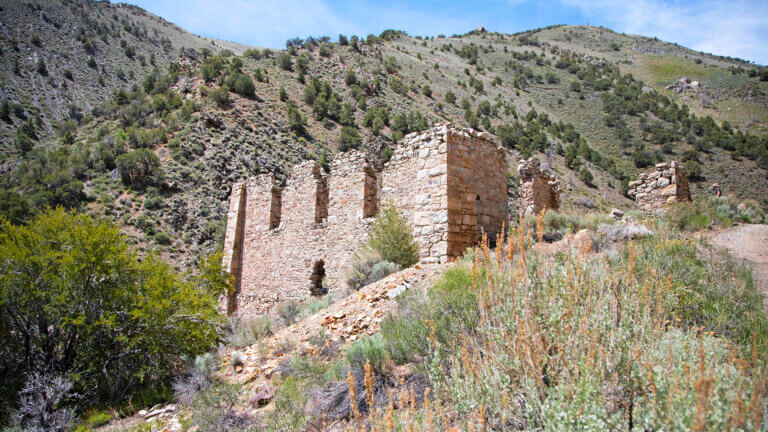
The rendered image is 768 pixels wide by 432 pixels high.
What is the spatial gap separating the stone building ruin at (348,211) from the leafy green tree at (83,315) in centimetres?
517

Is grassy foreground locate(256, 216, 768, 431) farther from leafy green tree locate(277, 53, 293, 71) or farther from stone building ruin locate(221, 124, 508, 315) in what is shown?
leafy green tree locate(277, 53, 293, 71)

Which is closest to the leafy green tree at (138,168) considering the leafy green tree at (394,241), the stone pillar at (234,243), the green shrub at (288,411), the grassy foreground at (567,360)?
the stone pillar at (234,243)

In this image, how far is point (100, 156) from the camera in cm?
2634

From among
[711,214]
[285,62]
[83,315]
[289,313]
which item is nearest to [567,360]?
[83,315]

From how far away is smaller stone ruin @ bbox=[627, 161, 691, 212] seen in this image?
12.4 meters

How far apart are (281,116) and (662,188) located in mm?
26196

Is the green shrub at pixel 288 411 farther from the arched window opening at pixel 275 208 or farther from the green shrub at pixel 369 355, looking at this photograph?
the arched window opening at pixel 275 208

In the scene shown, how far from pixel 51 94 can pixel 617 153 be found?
180 feet

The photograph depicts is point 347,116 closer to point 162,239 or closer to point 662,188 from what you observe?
point 162,239

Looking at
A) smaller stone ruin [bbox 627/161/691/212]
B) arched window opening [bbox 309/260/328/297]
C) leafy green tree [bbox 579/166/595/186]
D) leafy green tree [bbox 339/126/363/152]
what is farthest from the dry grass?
leafy green tree [bbox 579/166/595/186]

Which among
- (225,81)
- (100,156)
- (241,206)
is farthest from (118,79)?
(241,206)

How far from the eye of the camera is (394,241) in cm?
927

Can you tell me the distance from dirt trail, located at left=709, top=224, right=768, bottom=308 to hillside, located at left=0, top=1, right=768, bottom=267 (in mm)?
17588

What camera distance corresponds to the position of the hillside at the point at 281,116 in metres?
24.6
